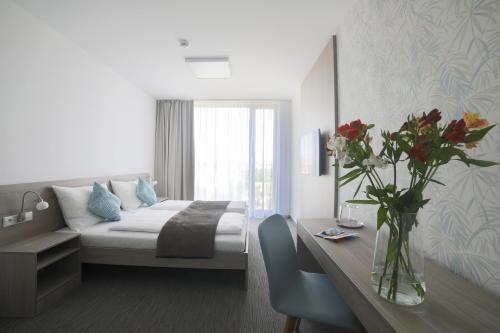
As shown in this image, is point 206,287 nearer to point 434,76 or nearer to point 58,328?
point 58,328

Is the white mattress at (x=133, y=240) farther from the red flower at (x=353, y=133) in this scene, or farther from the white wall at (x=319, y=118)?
the red flower at (x=353, y=133)

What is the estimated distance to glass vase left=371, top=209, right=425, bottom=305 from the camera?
0.75 metres

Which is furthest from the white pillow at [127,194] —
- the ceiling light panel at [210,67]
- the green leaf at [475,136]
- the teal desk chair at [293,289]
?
the green leaf at [475,136]

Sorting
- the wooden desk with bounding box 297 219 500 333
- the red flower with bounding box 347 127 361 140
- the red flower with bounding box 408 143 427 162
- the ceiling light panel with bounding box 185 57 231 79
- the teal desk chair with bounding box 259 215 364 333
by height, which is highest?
the ceiling light panel with bounding box 185 57 231 79

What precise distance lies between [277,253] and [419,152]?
2.96ft

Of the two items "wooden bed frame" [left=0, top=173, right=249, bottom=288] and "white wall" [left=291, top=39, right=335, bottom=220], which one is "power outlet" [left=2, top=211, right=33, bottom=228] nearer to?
"wooden bed frame" [left=0, top=173, right=249, bottom=288]

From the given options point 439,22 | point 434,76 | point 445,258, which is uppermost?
point 439,22

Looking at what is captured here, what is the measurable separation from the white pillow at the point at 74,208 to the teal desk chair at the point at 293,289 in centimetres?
211

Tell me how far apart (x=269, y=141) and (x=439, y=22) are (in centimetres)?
382

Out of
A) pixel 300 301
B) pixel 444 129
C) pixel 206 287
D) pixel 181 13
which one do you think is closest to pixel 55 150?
pixel 181 13

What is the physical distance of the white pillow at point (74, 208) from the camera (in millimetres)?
2299

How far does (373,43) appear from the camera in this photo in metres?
1.67

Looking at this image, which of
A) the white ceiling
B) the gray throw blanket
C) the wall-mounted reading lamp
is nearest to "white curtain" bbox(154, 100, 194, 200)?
the white ceiling

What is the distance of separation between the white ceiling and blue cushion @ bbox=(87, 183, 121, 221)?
169 cm
